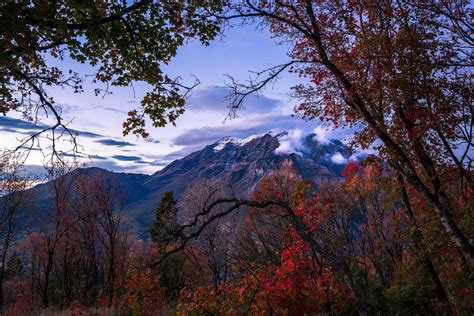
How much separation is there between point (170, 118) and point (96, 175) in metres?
25.7

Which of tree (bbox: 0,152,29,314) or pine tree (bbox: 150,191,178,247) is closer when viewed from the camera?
pine tree (bbox: 150,191,178,247)

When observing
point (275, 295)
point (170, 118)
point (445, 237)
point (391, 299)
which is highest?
point (170, 118)

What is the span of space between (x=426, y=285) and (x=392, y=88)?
1242 cm

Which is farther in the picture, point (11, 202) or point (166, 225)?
point (11, 202)

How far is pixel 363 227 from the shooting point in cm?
2944

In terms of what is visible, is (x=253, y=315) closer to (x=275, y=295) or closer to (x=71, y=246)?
(x=275, y=295)

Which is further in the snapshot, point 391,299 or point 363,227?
point 363,227

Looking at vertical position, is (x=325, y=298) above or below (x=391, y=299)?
above

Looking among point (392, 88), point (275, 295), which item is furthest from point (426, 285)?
point (392, 88)

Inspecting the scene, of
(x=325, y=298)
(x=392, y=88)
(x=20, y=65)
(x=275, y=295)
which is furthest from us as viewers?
(x=325, y=298)

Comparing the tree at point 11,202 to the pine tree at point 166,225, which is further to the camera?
the tree at point 11,202

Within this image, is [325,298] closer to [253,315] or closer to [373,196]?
[253,315]

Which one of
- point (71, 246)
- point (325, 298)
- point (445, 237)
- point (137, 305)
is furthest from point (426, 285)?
point (71, 246)

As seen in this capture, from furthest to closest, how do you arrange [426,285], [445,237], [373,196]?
[373,196] → [426,285] → [445,237]
